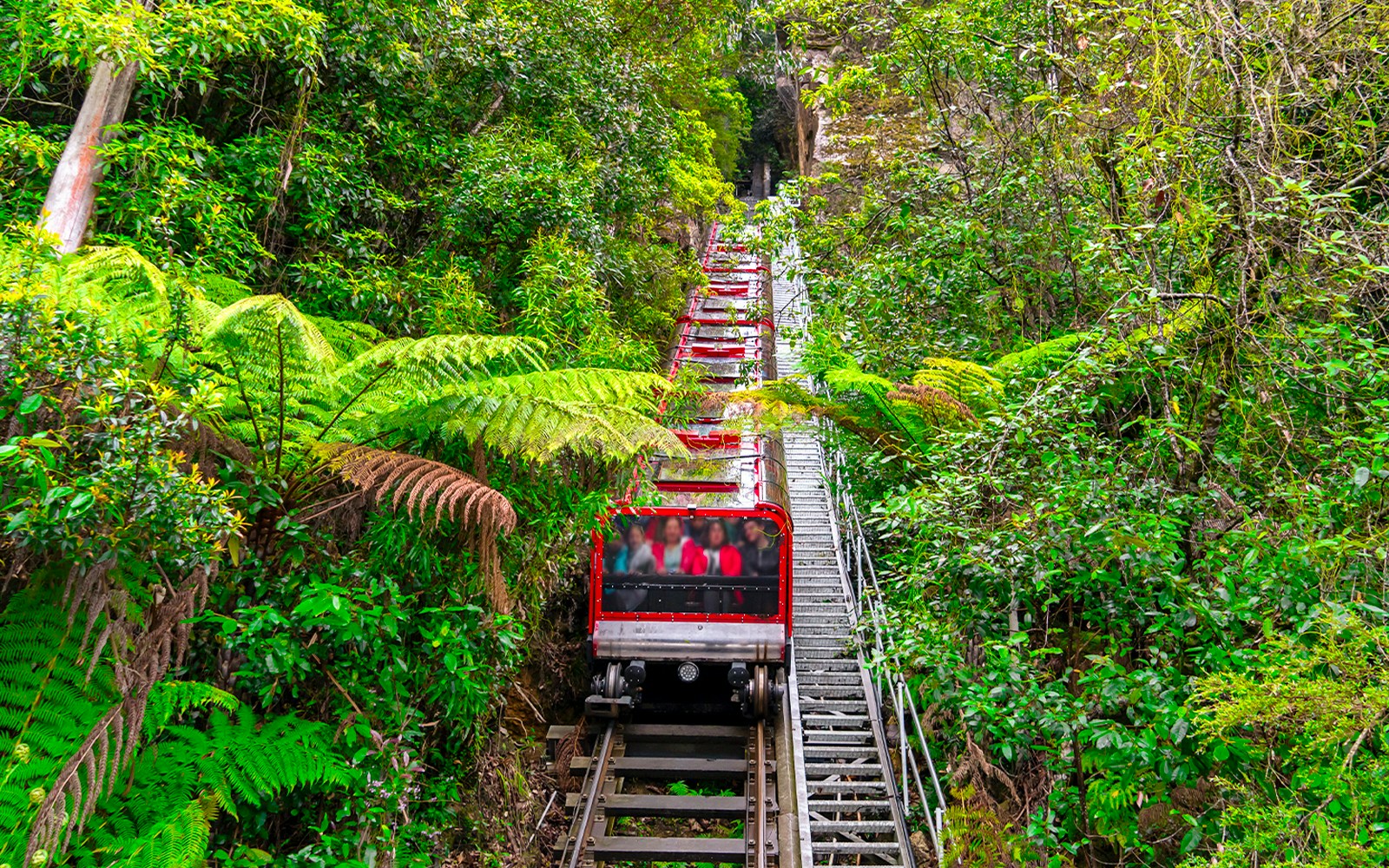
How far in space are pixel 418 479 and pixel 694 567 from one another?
197 inches

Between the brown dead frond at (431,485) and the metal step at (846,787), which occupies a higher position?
the brown dead frond at (431,485)

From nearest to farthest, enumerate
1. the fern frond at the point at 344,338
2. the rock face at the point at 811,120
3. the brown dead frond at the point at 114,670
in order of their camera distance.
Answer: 1. the brown dead frond at the point at 114,670
2. the fern frond at the point at 344,338
3. the rock face at the point at 811,120

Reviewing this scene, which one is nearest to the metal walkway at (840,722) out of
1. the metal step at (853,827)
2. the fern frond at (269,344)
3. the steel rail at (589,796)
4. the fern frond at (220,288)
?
the metal step at (853,827)

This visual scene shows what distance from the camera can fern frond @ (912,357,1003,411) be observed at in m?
5.51

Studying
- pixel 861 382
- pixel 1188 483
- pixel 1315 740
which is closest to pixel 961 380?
pixel 861 382

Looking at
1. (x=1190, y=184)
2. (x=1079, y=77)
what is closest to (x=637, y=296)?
(x=1079, y=77)

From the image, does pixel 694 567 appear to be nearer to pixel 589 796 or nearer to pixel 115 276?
pixel 589 796

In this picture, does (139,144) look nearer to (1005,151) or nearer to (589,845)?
(589,845)

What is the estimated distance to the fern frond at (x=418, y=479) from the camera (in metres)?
3.62

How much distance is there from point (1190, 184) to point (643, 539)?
5491mm

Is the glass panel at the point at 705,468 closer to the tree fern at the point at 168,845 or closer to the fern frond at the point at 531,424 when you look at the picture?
the fern frond at the point at 531,424

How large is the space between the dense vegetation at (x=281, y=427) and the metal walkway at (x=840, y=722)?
2354 mm

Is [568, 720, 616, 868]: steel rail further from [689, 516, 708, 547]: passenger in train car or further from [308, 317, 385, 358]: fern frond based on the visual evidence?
[308, 317, 385, 358]: fern frond

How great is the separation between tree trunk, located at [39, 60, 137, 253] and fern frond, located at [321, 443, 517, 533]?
92.3 inches
